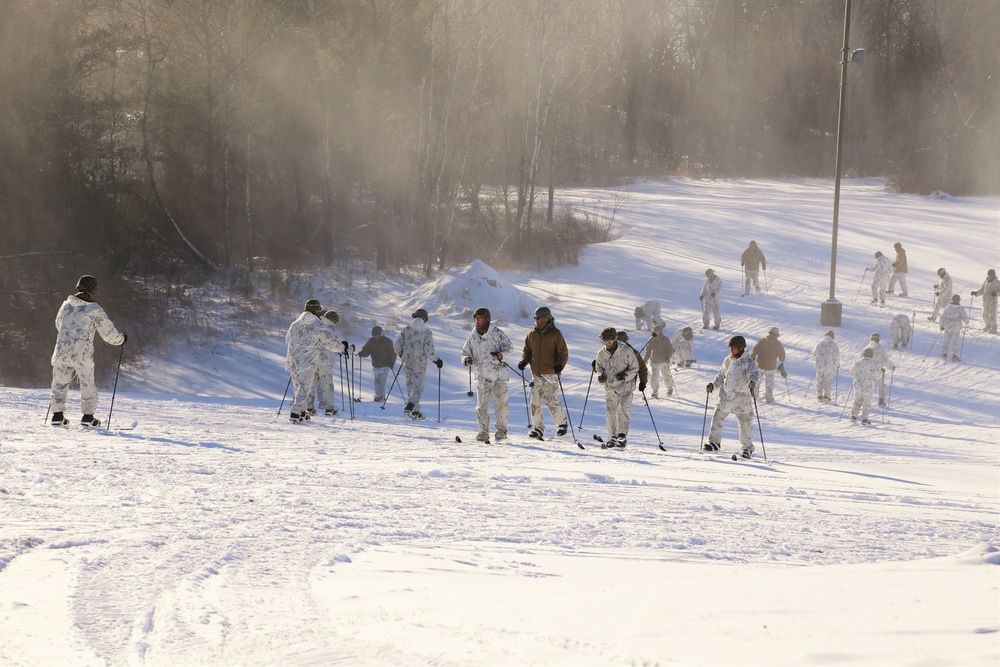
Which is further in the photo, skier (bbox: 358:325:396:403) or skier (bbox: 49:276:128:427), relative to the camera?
skier (bbox: 358:325:396:403)

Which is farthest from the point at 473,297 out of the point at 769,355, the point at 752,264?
the point at 769,355

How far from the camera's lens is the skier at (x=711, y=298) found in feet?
73.3

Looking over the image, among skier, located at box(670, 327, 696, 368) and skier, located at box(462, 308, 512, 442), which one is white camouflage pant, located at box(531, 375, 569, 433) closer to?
skier, located at box(462, 308, 512, 442)

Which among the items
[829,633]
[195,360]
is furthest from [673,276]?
[829,633]

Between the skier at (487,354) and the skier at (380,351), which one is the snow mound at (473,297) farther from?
the skier at (487,354)

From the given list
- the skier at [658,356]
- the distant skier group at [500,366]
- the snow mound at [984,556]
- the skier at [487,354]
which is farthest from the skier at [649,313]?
the snow mound at [984,556]

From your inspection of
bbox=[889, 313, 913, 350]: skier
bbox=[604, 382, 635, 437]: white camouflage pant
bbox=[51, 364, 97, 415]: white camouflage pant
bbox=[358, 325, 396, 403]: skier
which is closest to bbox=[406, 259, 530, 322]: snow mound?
bbox=[358, 325, 396, 403]: skier

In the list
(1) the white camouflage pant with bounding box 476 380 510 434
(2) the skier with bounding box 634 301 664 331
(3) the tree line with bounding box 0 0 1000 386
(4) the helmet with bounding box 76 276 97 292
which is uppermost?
(3) the tree line with bounding box 0 0 1000 386

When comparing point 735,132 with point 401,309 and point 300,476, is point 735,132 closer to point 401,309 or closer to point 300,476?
point 401,309

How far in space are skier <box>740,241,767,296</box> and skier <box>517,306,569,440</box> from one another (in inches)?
546

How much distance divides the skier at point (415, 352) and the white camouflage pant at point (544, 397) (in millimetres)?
2561

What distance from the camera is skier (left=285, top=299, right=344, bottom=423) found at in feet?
43.5

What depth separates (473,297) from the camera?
83.6 ft

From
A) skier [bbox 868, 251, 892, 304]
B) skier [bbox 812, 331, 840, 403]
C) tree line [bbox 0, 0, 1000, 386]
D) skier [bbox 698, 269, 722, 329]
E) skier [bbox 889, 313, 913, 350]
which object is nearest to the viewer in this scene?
skier [bbox 812, 331, 840, 403]
